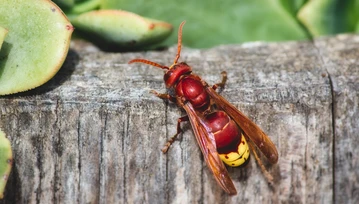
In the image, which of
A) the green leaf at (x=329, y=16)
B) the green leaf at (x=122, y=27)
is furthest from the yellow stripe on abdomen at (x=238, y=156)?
the green leaf at (x=329, y=16)

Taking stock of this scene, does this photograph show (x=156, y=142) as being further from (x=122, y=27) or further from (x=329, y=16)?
(x=329, y=16)

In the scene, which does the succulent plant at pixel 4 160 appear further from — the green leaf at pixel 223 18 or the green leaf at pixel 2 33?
the green leaf at pixel 223 18

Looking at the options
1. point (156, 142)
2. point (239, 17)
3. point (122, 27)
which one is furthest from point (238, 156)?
point (239, 17)

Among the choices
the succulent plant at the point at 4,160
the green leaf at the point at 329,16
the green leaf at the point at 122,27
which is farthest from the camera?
the green leaf at the point at 329,16

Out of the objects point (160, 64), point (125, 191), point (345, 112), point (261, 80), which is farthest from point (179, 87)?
point (345, 112)

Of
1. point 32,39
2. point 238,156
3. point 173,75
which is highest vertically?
point 32,39

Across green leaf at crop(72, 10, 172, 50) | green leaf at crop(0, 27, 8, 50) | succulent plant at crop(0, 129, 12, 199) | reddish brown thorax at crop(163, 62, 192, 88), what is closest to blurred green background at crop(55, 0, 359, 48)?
green leaf at crop(72, 10, 172, 50)
